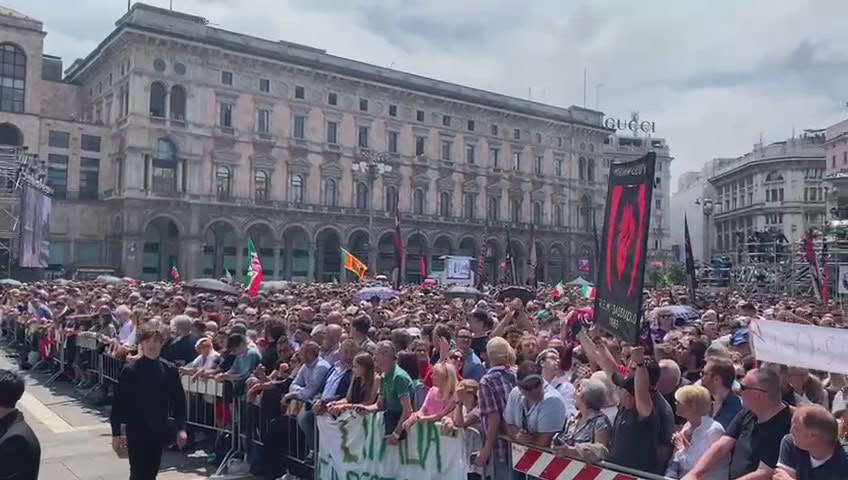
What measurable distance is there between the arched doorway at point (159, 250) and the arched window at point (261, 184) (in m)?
5.93

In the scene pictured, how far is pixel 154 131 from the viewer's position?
4406 cm

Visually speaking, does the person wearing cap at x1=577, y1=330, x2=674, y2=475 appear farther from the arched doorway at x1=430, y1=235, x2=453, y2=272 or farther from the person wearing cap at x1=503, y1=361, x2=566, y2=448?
the arched doorway at x1=430, y1=235, x2=453, y2=272

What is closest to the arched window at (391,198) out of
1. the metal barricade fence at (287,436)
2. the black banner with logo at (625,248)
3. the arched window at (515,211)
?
the arched window at (515,211)

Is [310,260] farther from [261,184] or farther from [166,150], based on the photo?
[166,150]

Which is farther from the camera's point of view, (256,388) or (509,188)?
(509,188)

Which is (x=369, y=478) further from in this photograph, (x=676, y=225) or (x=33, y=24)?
(x=676, y=225)

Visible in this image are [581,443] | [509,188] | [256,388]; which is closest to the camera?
[581,443]

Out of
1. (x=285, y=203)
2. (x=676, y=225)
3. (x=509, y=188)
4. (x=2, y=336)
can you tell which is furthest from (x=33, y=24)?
(x=676, y=225)

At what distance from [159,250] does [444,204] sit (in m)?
23.0

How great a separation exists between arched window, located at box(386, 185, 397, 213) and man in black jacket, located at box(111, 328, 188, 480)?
49.2 m

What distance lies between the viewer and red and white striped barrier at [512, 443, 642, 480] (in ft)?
14.6

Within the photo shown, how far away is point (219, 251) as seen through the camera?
47.1m

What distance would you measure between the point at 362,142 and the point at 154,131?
15613 mm

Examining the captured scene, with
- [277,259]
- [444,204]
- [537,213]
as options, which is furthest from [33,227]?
[537,213]
